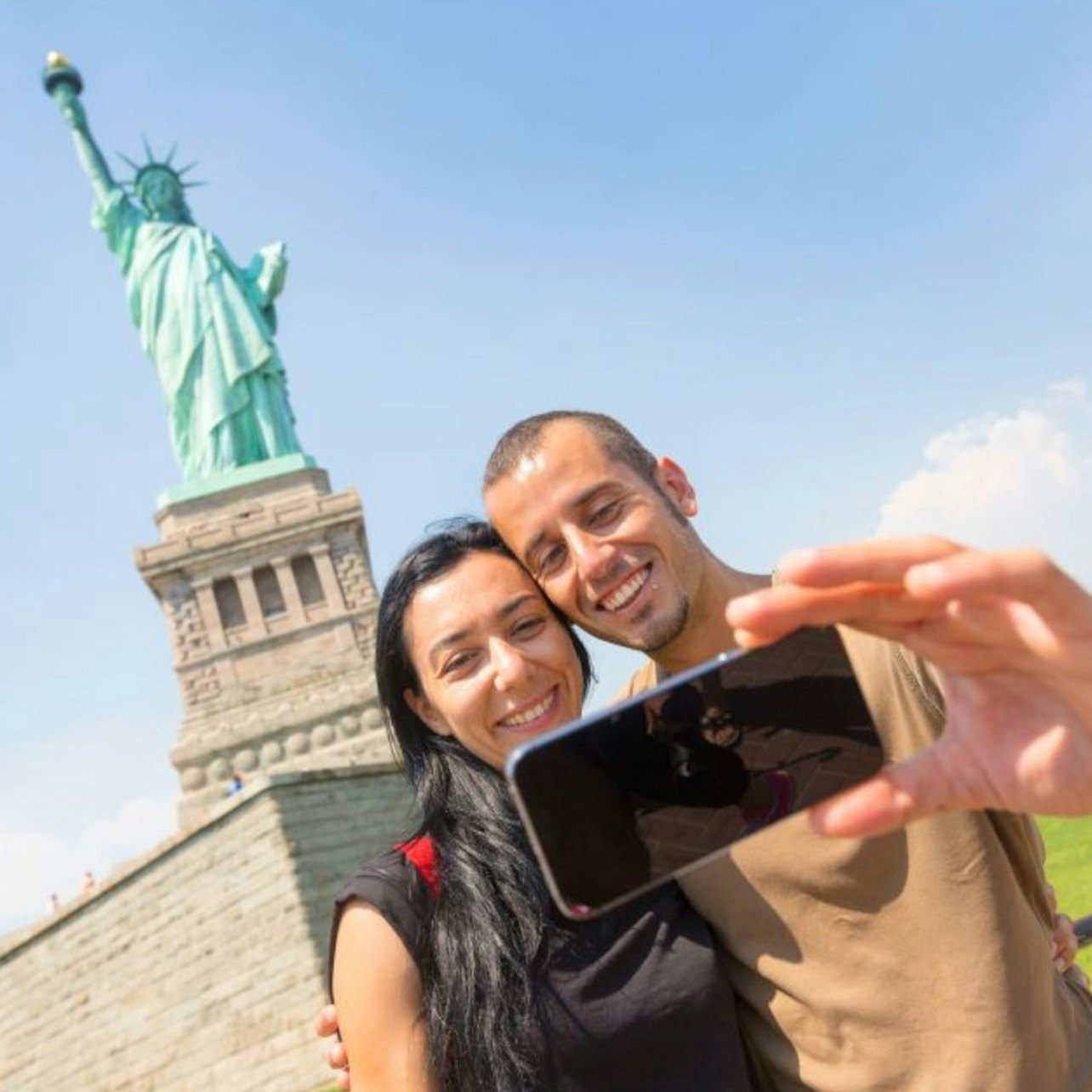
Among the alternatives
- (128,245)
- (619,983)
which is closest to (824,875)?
(619,983)

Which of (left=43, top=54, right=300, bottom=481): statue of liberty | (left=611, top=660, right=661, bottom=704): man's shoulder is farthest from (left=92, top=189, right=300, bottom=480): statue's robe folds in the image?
(left=611, top=660, right=661, bottom=704): man's shoulder

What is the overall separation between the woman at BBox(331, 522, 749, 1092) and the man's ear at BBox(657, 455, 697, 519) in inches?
14.5

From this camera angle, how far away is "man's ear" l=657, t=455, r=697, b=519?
95.0 inches

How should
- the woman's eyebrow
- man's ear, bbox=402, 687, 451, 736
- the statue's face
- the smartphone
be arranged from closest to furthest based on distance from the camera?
the smartphone → the woman's eyebrow → man's ear, bbox=402, 687, 451, 736 → the statue's face

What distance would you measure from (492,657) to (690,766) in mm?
865

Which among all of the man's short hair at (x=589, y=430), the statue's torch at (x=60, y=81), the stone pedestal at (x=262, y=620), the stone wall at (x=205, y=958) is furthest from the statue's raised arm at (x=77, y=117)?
the man's short hair at (x=589, y=430)

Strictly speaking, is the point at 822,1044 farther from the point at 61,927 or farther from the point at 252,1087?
the point at 61,927

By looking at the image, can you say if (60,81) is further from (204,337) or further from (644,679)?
(644,679)

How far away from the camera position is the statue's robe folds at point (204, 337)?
20.5 m

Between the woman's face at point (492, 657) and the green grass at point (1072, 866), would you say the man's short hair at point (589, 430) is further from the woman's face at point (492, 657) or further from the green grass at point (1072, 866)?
the green grass at point (1072, 866)

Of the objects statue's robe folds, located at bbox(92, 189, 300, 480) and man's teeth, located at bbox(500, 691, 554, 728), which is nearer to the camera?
man's teeth, located at bbox(500, 691, 554, 728)

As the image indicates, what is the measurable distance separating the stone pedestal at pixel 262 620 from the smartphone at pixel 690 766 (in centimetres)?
1624

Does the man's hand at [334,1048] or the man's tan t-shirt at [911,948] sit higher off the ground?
the man's hand at [334,1048]

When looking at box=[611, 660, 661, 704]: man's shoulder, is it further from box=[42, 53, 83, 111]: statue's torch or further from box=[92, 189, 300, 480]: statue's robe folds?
box=[42, 53, 83, 111]: statue's torch
